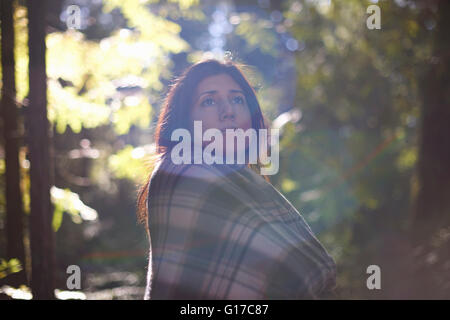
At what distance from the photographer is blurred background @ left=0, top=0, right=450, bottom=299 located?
10.4ft

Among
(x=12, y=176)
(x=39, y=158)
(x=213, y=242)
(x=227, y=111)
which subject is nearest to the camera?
(x=213, y=242)

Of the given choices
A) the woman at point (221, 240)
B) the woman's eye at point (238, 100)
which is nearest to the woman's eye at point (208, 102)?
the woman's eye at point (238, 100)

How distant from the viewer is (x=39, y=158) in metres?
2.62

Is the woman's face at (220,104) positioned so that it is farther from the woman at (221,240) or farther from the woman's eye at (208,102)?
the woman at (221,240)

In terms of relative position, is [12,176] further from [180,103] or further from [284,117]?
[284,117]

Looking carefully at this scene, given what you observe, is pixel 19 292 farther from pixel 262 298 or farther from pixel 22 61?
pixel 22 61

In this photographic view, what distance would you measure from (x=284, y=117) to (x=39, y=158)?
3829 mm

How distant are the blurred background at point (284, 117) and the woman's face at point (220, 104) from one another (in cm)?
124

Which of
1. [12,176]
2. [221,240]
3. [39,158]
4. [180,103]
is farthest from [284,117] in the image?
[221,240]

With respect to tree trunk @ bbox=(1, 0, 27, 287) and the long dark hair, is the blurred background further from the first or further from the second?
the long dark hair

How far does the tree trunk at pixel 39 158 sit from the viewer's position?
259cm
